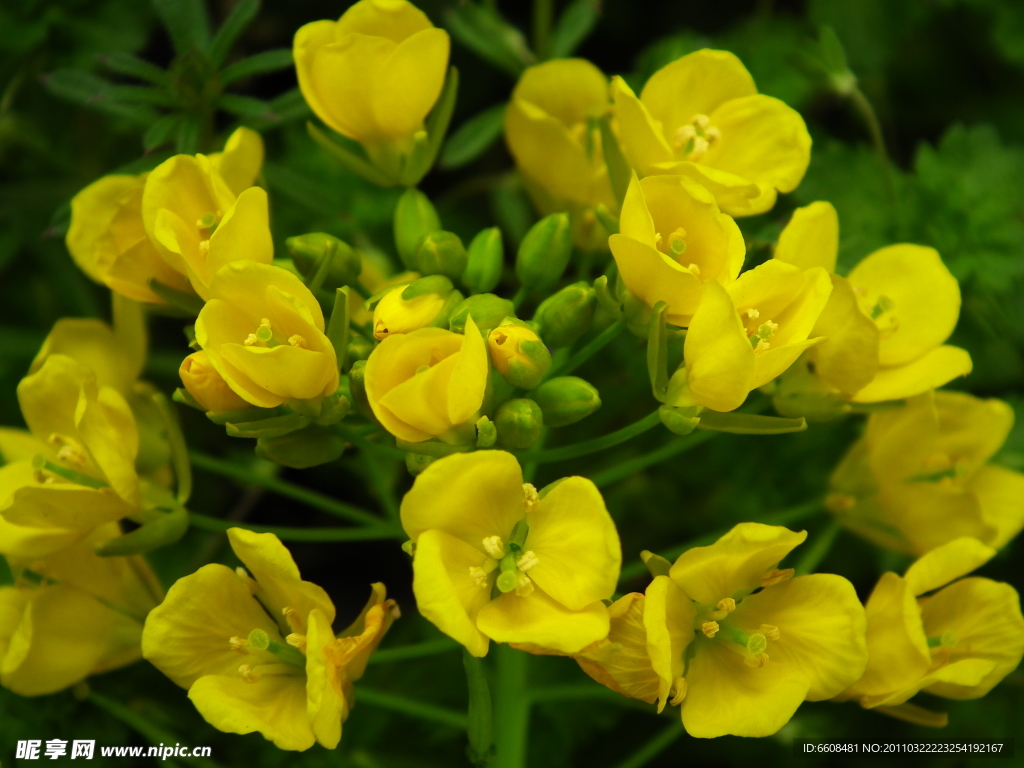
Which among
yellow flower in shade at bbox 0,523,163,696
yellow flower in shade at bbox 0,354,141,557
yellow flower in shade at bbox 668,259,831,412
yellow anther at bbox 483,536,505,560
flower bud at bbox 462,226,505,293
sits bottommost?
yellow flower in shade at bbox 0,523,163,696

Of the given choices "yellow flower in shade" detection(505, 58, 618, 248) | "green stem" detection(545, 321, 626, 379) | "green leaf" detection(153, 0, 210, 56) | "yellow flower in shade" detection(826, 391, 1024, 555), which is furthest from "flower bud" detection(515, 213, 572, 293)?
"green leaf" detection(153, 0, 210, 56)

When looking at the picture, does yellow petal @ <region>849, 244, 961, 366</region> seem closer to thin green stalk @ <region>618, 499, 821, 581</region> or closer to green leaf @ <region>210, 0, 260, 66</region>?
thin green stalk @ <region>618, 499, 821, 581</region>

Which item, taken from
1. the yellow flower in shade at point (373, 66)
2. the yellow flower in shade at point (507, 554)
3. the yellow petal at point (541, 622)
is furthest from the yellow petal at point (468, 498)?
the yellow flower in shade at point (373, 66)

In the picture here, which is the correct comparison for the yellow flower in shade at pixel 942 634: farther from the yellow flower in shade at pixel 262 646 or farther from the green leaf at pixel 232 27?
the green leaf at pixel 232 27

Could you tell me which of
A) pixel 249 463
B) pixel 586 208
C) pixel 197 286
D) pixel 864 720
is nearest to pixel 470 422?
pixel 197 286

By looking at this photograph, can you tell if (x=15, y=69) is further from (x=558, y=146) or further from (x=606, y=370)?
(x=606, y=370)

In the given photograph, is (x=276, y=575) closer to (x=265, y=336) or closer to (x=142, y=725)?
(x=265, y=336)
